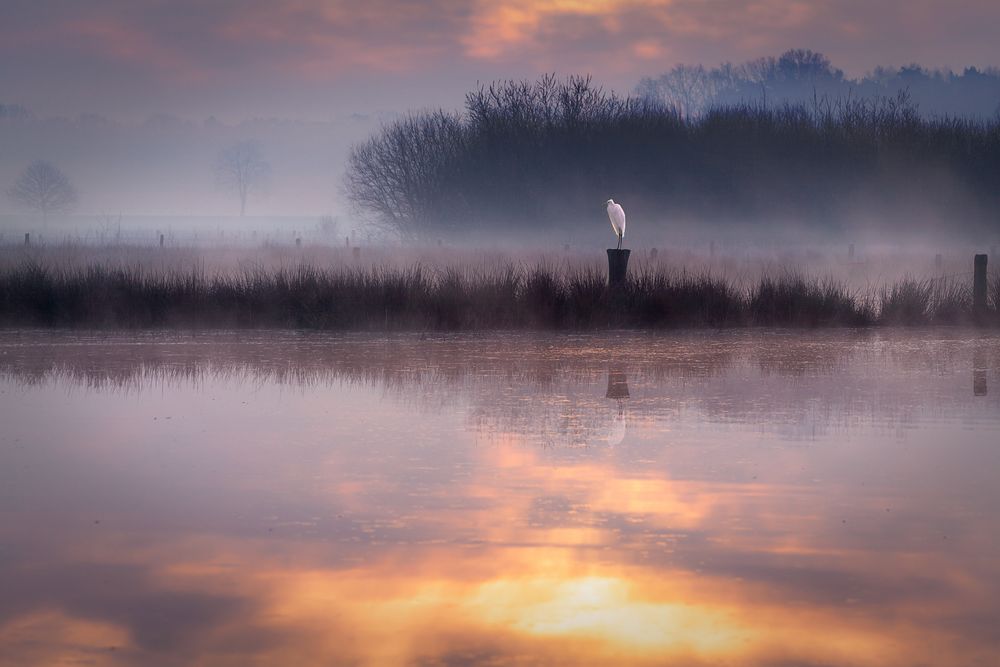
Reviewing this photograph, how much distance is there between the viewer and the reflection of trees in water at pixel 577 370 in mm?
10047

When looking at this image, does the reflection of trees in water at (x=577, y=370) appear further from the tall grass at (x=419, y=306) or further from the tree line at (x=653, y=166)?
the tree line at (x=653, y=166)

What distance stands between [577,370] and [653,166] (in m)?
48.5

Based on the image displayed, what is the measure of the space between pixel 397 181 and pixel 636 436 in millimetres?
49215

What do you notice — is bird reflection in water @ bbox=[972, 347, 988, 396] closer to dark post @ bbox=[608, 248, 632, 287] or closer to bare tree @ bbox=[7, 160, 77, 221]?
dark post @ bbox=[608, 248, 632, 287]

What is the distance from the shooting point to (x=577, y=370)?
12.9 m

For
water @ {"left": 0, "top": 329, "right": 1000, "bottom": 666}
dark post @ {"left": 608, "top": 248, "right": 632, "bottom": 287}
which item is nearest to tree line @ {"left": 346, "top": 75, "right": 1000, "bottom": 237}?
dark post @ {"left": 608, "top": 248, "right": 632, "bottom": 287}

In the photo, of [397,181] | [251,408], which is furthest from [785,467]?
[397,181]

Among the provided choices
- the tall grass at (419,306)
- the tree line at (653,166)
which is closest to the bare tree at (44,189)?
the tree line at (653,166)

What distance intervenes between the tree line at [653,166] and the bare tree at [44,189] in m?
82.7

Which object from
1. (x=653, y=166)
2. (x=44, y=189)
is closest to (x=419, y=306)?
(x=653, y=166)

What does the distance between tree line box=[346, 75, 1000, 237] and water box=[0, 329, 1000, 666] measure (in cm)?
4601

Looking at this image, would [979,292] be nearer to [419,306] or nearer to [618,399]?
[419,306]

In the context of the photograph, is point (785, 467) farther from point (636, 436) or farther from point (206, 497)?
point (206, 497)

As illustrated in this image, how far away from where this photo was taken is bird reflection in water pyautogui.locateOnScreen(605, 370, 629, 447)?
A: 8.81 m
